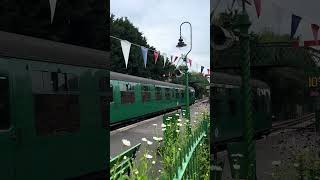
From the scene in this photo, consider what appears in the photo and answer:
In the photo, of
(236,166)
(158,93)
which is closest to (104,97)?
(236,166)

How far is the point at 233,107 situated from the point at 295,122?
304 mm

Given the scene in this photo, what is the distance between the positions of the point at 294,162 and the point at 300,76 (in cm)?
40

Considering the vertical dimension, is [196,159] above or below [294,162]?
below

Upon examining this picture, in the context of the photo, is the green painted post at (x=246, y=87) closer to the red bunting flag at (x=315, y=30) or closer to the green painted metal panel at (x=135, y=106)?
the red bunting flag at (x=315, y=30)

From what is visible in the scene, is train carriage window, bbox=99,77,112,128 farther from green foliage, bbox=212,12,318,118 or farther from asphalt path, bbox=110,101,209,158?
asphalt path, bbox=110,101,209,158

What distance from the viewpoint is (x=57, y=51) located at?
1199 mm

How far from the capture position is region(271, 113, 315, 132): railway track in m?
1.96

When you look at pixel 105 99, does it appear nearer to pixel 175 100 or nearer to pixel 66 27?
pixel 66 27

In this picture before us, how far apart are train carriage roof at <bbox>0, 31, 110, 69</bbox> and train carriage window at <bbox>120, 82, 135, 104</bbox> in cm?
1851

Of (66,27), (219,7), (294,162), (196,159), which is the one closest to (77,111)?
(66,27)

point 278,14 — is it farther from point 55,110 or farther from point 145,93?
point 145,93

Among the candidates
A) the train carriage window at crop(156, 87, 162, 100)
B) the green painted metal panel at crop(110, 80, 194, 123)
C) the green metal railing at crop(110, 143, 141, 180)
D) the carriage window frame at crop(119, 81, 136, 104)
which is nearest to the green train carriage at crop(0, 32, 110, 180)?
the green metal railing at crop(110, 143, 141, 180)

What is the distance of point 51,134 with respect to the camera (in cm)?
122

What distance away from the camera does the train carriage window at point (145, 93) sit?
946 inches
